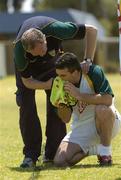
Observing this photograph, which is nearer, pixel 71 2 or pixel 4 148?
pixel 4 148

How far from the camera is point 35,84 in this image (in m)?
8.10

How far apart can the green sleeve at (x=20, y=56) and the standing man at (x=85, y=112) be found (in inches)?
15.8

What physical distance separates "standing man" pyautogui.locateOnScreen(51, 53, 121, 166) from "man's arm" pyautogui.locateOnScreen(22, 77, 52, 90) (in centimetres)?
22

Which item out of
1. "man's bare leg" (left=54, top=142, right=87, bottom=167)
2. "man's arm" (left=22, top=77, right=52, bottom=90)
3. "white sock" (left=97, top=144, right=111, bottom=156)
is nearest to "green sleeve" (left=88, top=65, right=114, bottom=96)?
"man's arm" (left=22, top=77, right=52, bottom=90)

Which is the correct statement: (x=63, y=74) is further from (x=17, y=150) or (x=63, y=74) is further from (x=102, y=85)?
(x=17, y=150)

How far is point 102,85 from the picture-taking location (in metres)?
7.91

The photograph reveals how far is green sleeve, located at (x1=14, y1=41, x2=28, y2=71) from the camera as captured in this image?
7.98m

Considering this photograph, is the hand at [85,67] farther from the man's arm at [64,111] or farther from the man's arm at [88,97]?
the man's arm at [64,111]

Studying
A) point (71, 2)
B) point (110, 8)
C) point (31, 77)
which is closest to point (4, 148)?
point (31, 77)

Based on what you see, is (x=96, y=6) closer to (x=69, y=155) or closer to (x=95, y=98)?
(x=69, y=155)

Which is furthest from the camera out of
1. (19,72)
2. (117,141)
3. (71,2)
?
(71,2)

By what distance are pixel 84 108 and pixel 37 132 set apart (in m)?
0.68

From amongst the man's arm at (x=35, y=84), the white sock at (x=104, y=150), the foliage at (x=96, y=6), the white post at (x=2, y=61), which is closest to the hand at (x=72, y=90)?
the man's arm at (x=35, y=84)

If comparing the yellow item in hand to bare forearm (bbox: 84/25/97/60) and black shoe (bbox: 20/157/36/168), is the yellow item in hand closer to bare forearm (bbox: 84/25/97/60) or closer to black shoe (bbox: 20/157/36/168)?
bare forearm (bbox: 84/25/97/60)
